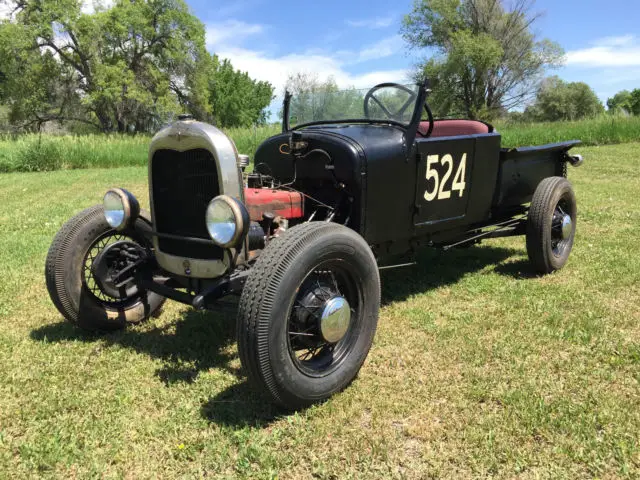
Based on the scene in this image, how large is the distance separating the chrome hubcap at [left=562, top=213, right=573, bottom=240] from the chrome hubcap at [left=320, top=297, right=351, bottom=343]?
3.00 meters

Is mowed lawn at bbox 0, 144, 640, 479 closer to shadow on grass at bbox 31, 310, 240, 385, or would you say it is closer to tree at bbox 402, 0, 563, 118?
shadow on grass at bbox 31, 310, 240, 385

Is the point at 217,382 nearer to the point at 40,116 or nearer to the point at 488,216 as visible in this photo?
the point at 488,216

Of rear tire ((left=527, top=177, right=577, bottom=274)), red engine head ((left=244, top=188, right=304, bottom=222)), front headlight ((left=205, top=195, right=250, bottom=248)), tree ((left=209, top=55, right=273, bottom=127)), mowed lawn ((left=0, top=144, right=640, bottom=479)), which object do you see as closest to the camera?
mowed lawn ((left=0, top=144, right=640, bottom=479))

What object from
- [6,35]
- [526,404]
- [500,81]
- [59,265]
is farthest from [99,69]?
[526,404]

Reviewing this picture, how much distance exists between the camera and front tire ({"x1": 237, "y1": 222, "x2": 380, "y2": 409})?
2.15 meters

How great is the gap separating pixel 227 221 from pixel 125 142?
16.4 metres

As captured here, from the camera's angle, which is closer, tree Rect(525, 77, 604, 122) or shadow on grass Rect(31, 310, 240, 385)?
shadow on grass Rect(31, 310, 240, 385)

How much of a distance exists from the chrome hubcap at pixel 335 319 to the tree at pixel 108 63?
3483 cm

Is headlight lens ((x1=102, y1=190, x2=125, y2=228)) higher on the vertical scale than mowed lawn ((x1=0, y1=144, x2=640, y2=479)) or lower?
higher

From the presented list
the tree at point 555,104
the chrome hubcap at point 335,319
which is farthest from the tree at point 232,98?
the chrome hubcap at point 335,319

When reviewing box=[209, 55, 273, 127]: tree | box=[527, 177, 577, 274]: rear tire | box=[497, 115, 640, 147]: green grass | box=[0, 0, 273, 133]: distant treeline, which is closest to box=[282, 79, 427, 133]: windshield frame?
box=[527, 177, 577, 274]: rear tire

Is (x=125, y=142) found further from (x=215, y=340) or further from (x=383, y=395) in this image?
(x=383, y=395)

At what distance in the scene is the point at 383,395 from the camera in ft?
8.34

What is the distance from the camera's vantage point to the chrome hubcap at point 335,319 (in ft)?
7.86
